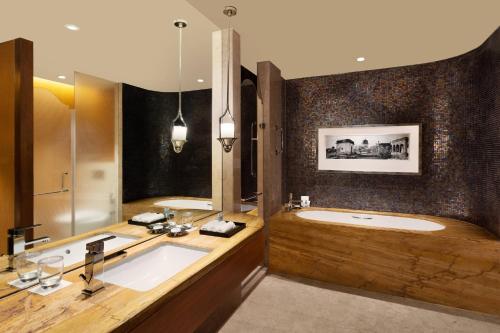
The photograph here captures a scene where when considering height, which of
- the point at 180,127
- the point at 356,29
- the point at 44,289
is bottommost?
the point at 44,289

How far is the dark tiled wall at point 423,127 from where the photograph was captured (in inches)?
111

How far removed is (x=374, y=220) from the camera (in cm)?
356

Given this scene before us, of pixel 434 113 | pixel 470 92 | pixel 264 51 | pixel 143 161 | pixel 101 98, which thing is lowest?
pixel 143 161

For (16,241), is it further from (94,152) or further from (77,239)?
(94,152)

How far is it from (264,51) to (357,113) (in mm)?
1634

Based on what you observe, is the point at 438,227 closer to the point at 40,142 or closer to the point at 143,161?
the point at 143,161

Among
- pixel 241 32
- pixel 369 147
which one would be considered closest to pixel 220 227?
pixel 241 32

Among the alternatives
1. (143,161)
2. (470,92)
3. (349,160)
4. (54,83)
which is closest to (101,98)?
(54,83)

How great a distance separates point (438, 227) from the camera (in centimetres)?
301

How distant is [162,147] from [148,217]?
1.69 ft

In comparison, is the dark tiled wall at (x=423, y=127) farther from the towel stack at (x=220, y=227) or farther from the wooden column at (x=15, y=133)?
the wooden column at (x=15, y=133)

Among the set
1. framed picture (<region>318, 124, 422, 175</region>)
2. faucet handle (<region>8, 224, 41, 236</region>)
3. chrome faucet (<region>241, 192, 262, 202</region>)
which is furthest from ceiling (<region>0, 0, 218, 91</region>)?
framed picture (<region>318, 124, 422, 175</region>)

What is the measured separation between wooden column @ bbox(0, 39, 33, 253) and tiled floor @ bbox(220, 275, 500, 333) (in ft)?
5.95

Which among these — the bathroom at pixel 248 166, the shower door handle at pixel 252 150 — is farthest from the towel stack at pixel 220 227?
the shower door handle at pixel 252 150
